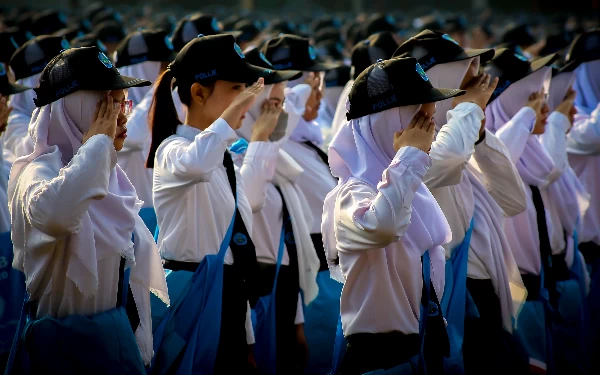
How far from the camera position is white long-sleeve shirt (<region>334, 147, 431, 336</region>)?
10.1ft

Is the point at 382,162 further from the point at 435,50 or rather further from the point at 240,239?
the point at 435,50

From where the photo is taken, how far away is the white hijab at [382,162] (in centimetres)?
330

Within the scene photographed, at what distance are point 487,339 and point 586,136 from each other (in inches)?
91.7

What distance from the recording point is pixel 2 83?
5.07 m

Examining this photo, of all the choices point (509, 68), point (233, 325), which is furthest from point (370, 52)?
point (233, 325)

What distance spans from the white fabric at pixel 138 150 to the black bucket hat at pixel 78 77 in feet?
7.57

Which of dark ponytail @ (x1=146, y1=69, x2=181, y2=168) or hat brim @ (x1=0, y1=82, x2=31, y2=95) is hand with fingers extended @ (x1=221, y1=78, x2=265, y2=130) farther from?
hat brim @ (x1=0, y1=82, x2=31, y2=95)

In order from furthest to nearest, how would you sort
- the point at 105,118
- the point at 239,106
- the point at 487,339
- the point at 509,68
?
1. the point at 509,68
2. the point at 487,339
3. the point at 239,106
4. the point at 105,118

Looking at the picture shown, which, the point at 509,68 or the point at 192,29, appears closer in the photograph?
the point at 509,68

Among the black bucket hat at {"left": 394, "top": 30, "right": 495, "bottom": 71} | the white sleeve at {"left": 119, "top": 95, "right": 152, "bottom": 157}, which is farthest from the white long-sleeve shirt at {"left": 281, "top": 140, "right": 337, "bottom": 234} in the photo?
the black bucket hat at {"left": 394, "top": 30, "right": 495, "bottom": 71}

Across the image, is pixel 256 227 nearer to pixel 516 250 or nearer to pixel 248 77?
pixel 248 77

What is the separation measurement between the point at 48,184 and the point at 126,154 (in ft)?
9.87

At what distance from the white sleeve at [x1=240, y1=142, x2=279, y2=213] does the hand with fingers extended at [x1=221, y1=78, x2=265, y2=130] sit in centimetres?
56

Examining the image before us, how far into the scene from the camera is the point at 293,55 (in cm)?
590
